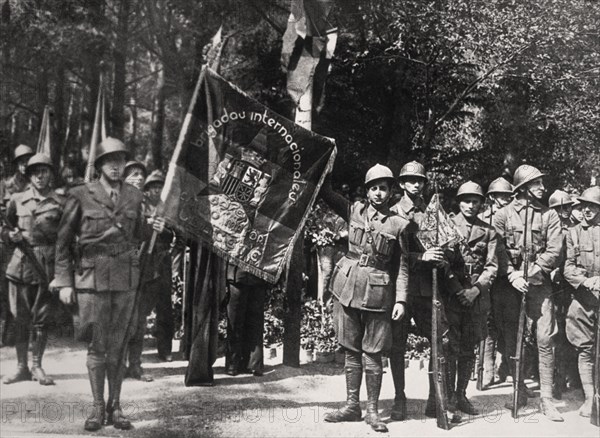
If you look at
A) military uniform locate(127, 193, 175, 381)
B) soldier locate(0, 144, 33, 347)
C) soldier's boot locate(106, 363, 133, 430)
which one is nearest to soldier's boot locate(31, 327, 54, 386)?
soldier locate(0, 144, 33, 347)

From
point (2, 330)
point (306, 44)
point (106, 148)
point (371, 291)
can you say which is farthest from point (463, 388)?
point (2, 330)

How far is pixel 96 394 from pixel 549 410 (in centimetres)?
408

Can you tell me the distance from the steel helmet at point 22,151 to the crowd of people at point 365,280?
0.07 ft

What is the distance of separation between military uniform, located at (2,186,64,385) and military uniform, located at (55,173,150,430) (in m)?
0.28

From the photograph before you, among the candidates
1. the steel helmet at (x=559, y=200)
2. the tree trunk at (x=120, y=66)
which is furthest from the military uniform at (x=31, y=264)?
the steel helmet at (x=559, y=200)

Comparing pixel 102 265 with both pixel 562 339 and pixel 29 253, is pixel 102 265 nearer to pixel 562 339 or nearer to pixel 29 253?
pixel 29 253

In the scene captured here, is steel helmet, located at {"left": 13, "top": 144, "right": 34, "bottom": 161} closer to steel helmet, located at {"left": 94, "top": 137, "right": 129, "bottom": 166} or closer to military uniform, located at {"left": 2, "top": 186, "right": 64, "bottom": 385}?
military uniform, located at {"left": 2, "top": 186, "right": 64, "bottom": 385}

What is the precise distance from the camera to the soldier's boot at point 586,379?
638cm

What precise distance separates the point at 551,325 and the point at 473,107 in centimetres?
493

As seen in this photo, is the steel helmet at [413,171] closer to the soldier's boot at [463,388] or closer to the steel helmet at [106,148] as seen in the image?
the soldier's boot at [463,388]

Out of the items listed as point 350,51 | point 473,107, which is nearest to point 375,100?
point 350,51

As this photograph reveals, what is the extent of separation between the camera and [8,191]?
220 inches

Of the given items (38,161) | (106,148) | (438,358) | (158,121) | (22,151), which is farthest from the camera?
(158,121)

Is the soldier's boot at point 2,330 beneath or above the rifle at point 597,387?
above
